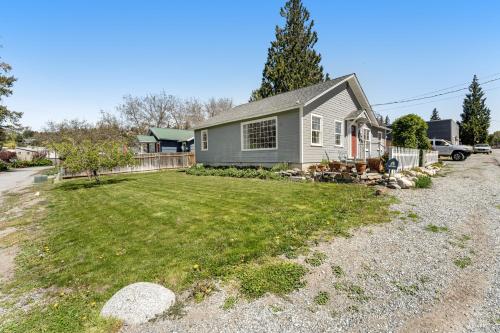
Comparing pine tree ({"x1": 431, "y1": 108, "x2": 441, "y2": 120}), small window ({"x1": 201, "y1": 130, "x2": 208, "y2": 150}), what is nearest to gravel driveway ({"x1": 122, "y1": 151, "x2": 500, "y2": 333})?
small window ({"x1": 201, "y1": 130, "x2": 208, "y2": 150})

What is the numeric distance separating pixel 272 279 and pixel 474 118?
54.1 meters

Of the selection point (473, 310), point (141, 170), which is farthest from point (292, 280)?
point (141, 170)

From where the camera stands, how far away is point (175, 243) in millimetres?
4012

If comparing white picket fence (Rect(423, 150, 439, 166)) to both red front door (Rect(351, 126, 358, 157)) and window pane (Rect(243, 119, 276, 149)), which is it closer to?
red front door (Rect(351, 126, 358, 157))

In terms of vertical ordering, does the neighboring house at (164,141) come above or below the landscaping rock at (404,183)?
above

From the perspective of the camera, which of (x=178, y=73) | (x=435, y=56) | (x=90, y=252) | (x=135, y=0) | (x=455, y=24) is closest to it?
(x=90, y=252)

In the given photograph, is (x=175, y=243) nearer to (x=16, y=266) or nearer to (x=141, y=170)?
(x=16, y=266)

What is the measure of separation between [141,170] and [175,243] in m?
17.7

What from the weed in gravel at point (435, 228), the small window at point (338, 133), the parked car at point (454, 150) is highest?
the small window at point (338, 133)

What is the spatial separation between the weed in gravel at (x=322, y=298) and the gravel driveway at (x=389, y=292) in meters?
0.05

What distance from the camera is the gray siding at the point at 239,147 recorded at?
38.6 ft

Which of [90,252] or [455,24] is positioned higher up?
[455,24]

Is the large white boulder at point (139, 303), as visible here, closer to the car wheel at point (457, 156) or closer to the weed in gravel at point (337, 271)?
the weed in gravel at point (337, 271)

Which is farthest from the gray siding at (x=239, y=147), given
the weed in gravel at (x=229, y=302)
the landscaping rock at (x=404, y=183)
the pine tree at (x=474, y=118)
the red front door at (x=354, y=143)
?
the pine tree at (x=474, y=118)
